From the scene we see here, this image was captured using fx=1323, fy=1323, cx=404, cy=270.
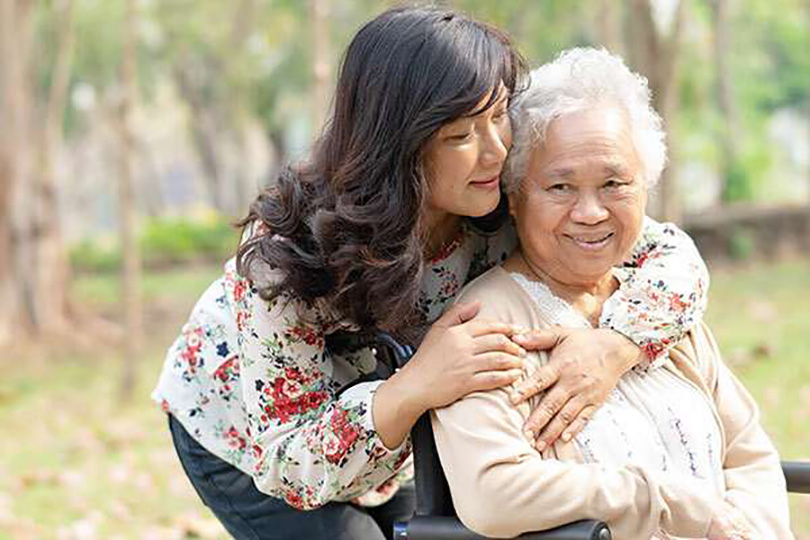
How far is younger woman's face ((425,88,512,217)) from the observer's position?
2.30 m

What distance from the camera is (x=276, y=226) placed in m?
2.41

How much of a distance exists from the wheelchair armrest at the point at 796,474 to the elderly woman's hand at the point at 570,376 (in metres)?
0.47

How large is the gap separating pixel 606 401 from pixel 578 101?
564mm

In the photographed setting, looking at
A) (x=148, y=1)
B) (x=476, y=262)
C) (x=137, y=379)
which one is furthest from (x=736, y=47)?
(x=476, y=262)

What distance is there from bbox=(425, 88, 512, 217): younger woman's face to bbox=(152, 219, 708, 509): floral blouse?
242mm

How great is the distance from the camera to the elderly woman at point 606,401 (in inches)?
88.4

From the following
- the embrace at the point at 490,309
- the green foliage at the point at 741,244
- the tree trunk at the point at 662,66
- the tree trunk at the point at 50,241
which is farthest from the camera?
the green foliage at the point at 741,244

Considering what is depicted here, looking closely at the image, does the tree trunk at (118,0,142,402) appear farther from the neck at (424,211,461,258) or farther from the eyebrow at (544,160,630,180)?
the eyebrow at (544,160,630,180)

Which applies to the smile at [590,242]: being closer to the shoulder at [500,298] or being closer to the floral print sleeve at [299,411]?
the shoulder at [500,298]

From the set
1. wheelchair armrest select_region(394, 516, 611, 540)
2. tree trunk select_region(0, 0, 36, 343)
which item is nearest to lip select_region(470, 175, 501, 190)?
wheelchair armrest select_region(394, 516, 611, 540)

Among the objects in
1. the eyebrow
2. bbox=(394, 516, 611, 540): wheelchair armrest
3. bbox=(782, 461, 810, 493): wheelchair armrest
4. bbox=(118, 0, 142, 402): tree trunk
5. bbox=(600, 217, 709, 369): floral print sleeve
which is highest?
the eyebrow

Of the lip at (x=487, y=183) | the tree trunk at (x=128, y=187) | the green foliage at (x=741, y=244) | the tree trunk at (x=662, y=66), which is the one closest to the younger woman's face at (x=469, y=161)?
the lip at (x=487, y=183)

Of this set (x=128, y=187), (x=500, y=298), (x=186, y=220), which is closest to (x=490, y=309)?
(x=500, y=298)

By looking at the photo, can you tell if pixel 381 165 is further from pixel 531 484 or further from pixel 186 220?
pixel 186 220
